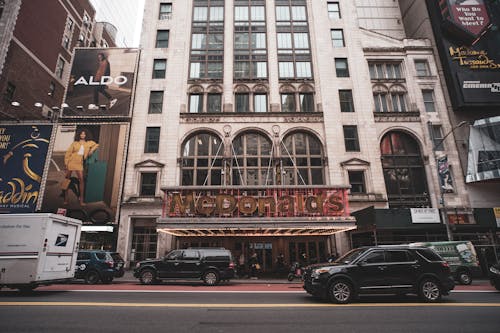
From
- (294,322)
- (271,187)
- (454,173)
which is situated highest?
(454,173)

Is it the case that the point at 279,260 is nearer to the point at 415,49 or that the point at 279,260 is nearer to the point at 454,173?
the point at 454,173

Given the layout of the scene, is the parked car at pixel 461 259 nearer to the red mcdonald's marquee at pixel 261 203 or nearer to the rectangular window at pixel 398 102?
the red mcdonald's marquee at pixel 261 203

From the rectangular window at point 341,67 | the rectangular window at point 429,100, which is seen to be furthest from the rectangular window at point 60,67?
the rectangular window at point 429,100

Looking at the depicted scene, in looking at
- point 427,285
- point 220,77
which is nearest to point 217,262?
point 427,285

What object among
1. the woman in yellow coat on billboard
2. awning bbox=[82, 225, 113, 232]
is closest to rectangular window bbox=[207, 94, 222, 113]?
the woman in yellow coat on billboard

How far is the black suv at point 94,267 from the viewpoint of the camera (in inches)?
568

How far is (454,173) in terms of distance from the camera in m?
23.4

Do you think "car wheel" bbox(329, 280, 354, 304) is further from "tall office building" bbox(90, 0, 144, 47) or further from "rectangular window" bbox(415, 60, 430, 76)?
"tall office building" bbox(90, 0, 144, 47)

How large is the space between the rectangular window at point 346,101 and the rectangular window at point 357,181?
6.58 m

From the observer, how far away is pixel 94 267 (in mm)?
14531

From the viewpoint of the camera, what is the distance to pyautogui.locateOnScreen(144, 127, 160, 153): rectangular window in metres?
24.6

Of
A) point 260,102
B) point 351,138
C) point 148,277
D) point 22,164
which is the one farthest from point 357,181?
point 22,164

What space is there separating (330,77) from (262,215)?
55.7ft

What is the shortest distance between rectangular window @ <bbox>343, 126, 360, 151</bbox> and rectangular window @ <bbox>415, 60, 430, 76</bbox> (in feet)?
32.5
